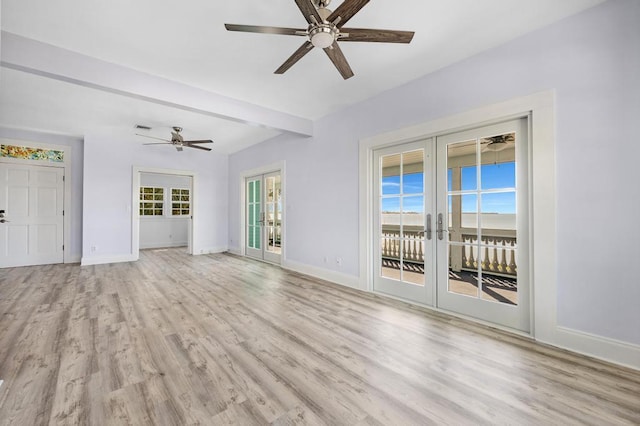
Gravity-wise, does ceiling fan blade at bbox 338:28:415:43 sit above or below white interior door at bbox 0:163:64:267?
above

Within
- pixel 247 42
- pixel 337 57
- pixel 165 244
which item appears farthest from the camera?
pixel 165 244

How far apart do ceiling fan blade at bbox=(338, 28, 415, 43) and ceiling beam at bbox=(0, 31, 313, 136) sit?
2414mm

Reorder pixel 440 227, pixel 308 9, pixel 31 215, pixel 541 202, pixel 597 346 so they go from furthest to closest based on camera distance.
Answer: pixel 31 215 → pixel 440 227 → pixel 541 202 → pixel 597 346 → pixel 308 9

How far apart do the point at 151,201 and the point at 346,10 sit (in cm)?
938

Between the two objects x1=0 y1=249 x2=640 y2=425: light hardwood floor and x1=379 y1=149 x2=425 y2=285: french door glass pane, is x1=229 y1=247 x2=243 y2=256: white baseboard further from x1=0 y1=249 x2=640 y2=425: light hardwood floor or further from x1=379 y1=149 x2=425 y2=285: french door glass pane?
x1=379 y1=149 x2=425 y2=285: french door glass pane

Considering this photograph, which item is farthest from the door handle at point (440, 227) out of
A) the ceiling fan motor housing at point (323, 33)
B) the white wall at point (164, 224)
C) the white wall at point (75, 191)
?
the white wall at point (164, 224)

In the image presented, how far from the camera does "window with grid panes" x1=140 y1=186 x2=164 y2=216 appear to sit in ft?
29.4

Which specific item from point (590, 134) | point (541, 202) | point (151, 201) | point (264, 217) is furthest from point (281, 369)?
point (151, 201)

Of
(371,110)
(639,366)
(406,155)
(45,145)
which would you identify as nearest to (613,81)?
(406,155)

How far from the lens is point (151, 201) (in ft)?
29.8

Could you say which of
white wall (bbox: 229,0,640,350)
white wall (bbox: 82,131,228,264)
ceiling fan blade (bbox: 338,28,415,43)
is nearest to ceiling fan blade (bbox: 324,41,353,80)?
ceiling fan blade (bbox: 338,28,415,43)

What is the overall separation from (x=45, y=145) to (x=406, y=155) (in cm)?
738

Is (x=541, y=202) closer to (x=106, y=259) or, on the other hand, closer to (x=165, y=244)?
(x=106, y=259)

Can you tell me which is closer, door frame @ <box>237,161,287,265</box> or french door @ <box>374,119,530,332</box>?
french door @ <box>374,119,530,332</box>
